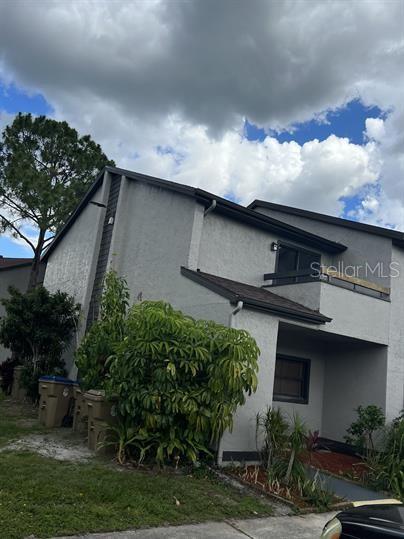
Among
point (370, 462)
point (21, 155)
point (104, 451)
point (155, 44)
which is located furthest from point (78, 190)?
point (370, 462)

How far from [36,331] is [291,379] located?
7152 mm

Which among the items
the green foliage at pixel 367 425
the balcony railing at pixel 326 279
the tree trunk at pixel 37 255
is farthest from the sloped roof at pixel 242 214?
the tree trunk at pixel 37 255

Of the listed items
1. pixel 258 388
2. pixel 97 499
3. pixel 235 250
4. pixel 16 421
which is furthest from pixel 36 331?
pixel 97 499

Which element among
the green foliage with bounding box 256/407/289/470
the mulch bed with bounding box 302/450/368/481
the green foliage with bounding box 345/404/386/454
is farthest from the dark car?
the green foliage with bounding box 345/404/386/454

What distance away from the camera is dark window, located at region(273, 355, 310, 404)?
11.2 m

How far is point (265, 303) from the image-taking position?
8.75 metres

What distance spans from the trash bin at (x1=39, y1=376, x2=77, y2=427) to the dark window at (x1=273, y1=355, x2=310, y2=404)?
16.1 ft

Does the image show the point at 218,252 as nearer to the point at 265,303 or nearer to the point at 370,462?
the point at 265,303

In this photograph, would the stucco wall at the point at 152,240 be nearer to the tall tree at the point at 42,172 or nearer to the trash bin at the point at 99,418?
the trash bin at the point at 99,418

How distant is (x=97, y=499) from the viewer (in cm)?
555

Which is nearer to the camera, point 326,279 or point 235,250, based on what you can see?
A: point 326,279

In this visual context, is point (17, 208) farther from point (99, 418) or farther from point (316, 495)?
point (316, 495)

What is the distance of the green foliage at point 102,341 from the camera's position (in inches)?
380

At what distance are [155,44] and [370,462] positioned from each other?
11.0 meters
